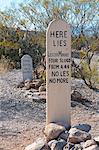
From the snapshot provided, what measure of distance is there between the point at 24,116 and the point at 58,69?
3.05m

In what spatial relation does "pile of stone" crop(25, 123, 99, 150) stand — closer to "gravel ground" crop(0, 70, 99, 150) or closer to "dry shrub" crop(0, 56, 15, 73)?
"gravel ground" crop(0, 70, 99, 150)

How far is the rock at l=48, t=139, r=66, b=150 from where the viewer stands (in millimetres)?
6746

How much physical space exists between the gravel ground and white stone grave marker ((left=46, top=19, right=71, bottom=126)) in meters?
0.79

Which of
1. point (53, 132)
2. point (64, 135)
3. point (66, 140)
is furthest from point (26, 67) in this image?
point (66, 140)

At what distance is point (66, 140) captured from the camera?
23.1ft

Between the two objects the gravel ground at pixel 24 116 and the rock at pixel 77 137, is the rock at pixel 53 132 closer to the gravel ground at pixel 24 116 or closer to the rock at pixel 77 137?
the rock at pixel 77 137

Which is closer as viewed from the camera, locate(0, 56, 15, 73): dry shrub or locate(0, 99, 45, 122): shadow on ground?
locate(0, 99, 45, 122): shadow on ground

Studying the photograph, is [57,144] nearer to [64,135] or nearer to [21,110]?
[64,135]

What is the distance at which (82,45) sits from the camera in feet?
52.9

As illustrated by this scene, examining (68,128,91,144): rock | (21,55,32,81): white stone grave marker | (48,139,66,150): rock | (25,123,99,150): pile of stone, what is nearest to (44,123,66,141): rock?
(25,123,99,150): pile of stone

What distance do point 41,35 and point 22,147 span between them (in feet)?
31.7

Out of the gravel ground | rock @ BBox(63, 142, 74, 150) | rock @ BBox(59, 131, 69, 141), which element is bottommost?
the gravel ground

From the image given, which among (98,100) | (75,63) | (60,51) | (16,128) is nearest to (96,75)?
(75,63)

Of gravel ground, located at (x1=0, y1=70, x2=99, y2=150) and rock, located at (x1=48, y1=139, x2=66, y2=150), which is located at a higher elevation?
rock, located at (x1=48, y1=139, x2=66, y2=150)
